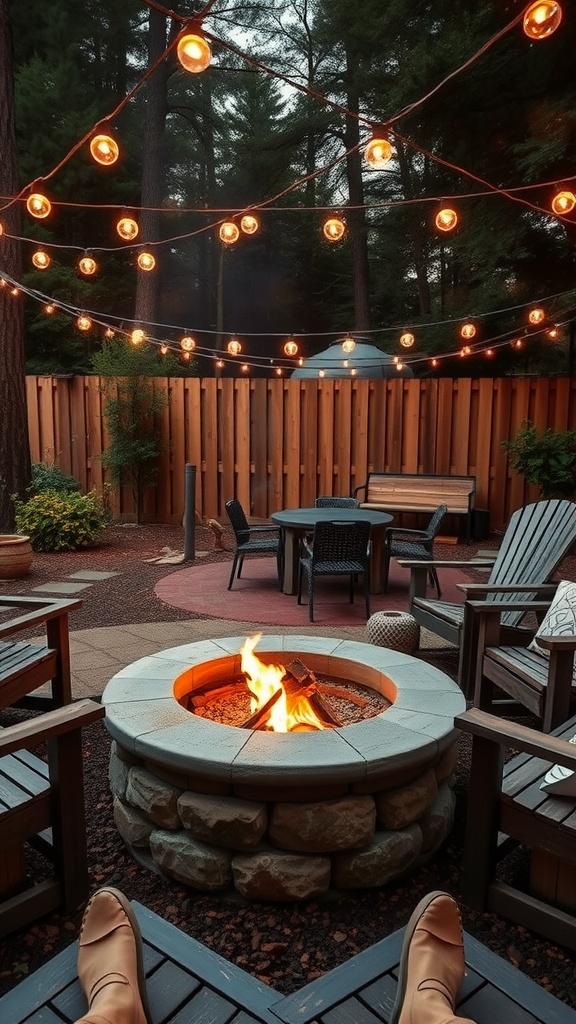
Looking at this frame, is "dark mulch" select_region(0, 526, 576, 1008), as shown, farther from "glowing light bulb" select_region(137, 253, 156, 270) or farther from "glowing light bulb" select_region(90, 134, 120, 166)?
"glowing light bulb" select_region(137, 253, 156, 270)

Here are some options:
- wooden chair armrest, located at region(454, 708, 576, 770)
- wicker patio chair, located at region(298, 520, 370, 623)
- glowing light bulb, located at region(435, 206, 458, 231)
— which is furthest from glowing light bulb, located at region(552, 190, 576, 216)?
wooden chair armrest, located at region(454, 708, 576, 770)

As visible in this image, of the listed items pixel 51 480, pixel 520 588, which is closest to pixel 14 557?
pixel 51 480

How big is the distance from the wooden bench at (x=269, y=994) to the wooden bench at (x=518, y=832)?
35 centimetres

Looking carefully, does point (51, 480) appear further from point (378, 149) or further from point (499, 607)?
point (499, 607)

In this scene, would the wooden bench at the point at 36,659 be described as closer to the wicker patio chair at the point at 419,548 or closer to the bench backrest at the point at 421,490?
the wicker patio chair at the point at 419,548

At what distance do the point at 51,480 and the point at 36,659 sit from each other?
565 cm

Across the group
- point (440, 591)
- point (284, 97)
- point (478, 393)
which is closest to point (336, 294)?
point (284, 97)

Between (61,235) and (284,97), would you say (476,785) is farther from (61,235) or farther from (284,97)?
(284,97)

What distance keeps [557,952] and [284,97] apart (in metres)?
20.3

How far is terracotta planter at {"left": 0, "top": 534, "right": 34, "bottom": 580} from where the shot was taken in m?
5.46

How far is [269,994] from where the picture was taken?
1303mm

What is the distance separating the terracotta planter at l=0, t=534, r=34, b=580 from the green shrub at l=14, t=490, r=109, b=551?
1098 millimetres

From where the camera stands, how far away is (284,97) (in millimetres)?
17438

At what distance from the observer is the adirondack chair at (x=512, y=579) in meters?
3.12
